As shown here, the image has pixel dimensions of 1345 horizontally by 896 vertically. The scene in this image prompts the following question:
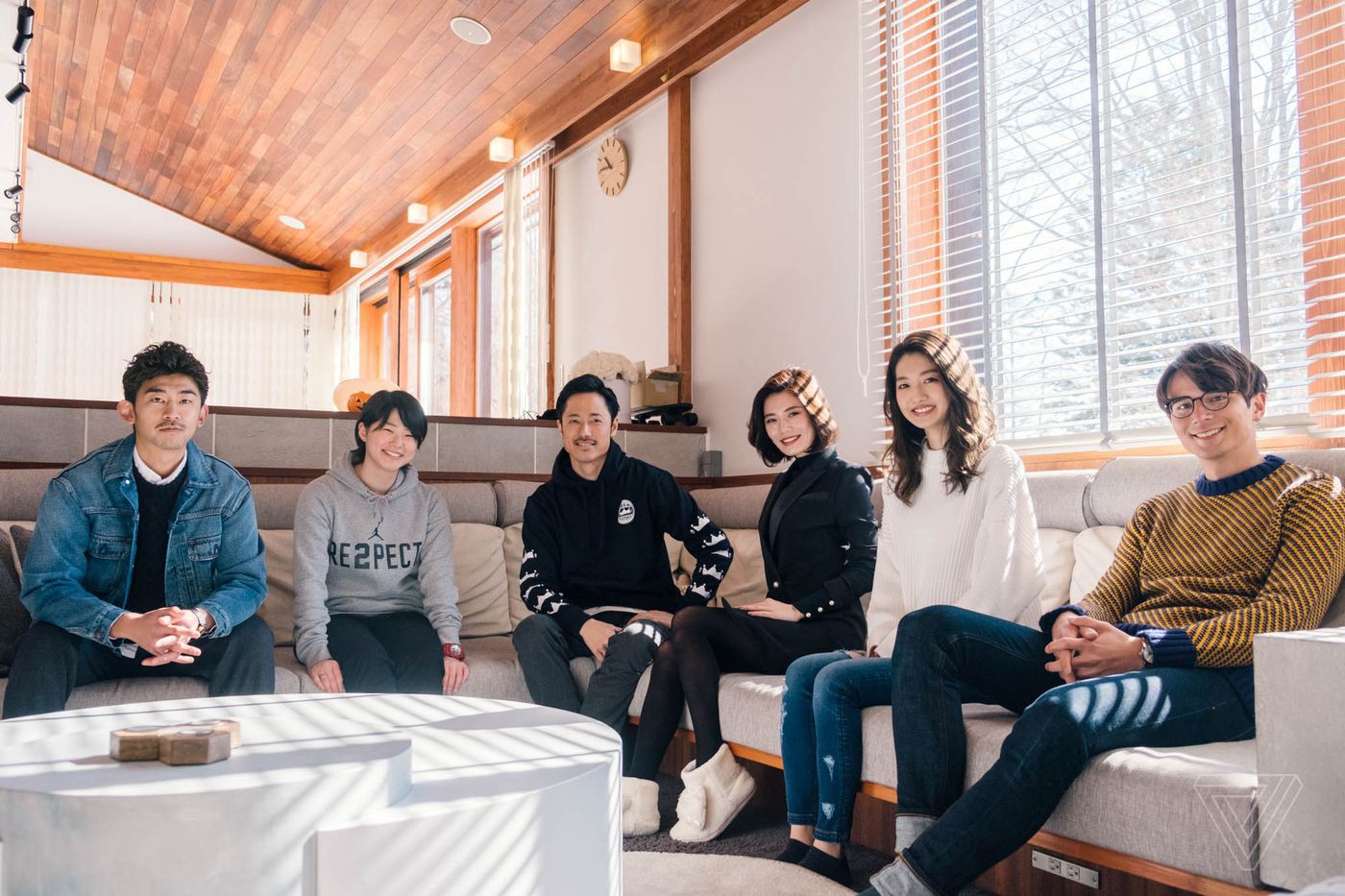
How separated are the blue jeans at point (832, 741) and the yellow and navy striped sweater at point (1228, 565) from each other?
0.42 metres

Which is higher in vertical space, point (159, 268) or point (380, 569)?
point (159, 268)

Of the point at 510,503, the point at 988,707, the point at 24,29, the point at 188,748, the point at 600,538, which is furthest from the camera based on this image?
the point at 24,29

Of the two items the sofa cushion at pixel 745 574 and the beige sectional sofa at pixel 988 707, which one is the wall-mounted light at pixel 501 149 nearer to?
the beige sectional sofa at pixel 988 707

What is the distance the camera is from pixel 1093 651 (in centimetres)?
170

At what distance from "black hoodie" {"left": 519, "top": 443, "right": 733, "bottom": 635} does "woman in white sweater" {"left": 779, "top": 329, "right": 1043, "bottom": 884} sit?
0.73 meters

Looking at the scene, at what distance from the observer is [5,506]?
2.72 metres

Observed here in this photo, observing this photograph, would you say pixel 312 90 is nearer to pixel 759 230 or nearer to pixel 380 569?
pixel 759 230

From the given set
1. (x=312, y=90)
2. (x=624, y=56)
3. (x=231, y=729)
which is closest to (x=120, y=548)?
(x=231, y=729)

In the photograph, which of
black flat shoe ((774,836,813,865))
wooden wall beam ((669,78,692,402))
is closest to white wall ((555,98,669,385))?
wooden wall beam ((669,78,692,402))

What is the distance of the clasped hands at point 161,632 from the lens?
2.17 metres

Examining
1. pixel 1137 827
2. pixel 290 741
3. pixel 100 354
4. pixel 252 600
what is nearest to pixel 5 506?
pixel 252 600

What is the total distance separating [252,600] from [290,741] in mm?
1137

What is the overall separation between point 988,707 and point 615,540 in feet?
3.96

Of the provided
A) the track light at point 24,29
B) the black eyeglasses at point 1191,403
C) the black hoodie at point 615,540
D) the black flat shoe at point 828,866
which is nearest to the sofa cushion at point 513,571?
the black hoodie at point 615,540
